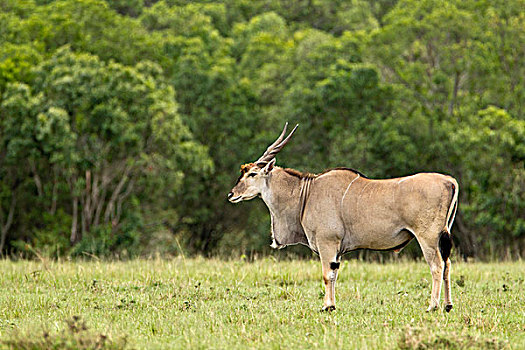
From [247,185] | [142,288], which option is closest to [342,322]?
[247,185]

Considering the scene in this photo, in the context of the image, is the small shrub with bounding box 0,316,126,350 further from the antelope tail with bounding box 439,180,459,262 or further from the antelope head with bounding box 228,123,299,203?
the antelope tail with bounding box 439,180,459,262

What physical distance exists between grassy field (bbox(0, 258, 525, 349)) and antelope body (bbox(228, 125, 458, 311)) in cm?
79

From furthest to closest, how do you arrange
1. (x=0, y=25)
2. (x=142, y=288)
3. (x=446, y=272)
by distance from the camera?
1. (x=0, y=25)
2. (x=142, y=288)
3. (x=446, y=272)

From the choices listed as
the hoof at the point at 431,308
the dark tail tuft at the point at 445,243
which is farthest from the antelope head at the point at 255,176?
the hoof at the point at 431,308

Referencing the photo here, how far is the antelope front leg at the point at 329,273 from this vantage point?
1036 centimetres

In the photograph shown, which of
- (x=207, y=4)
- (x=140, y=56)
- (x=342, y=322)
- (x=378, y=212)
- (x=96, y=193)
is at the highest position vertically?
(x=207, y=4)

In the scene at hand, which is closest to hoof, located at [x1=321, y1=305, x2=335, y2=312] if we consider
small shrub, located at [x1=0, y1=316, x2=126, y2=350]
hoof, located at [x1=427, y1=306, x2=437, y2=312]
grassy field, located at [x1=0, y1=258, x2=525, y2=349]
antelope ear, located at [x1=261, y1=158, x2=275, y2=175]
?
grassy field, located at [x1=0, y1=258, x2=525, y2=349]

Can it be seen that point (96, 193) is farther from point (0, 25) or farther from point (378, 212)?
point (378, 212)

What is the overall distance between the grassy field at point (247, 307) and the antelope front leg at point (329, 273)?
21 centimetres

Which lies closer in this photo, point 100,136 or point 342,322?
point 342,322

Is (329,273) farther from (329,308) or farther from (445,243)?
(445,243)

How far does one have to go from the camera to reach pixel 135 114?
32812mm

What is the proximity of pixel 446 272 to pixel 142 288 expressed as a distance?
5.01 meters

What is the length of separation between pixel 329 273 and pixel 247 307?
1222 mm
